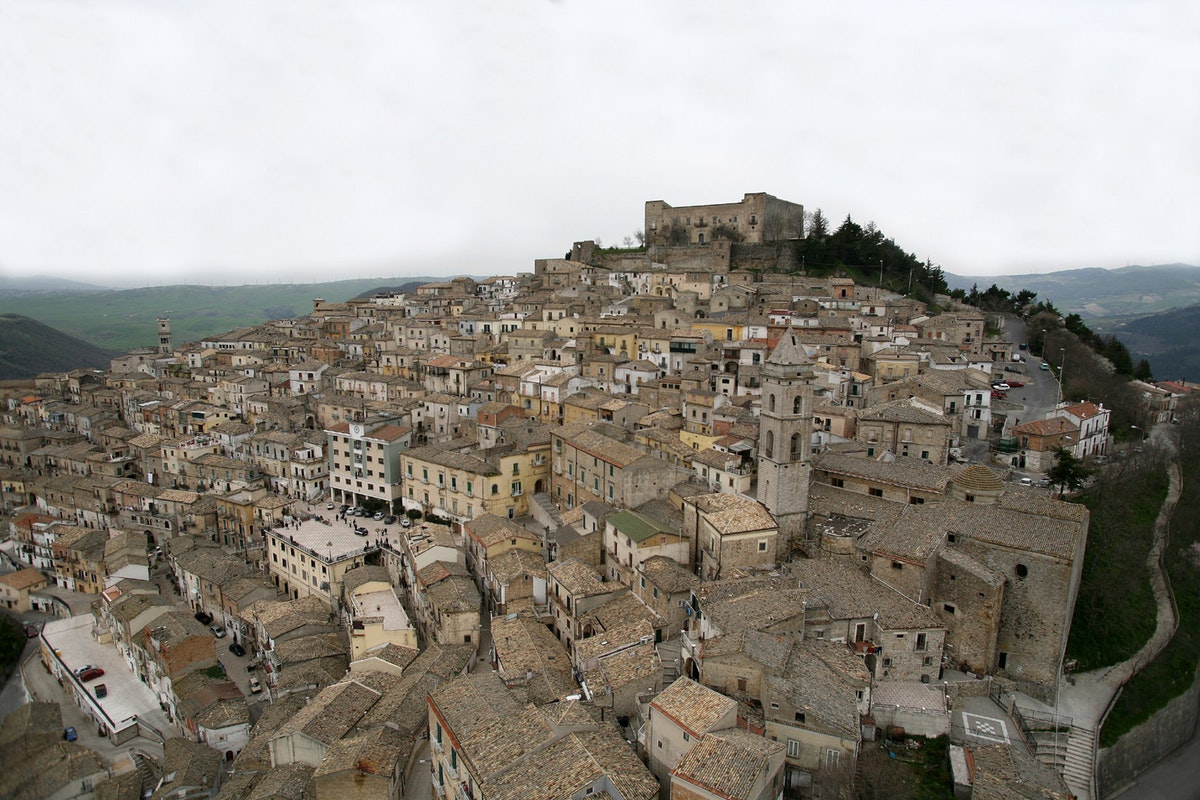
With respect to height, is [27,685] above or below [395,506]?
below

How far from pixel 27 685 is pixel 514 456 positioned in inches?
897

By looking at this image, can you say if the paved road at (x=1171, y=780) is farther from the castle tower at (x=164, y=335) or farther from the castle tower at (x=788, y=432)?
the castle tower at (x=164, y=335)

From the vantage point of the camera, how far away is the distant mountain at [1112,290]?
144125 millimetres

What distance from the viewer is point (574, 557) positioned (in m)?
24.7

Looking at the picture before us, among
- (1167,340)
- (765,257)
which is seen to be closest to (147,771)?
(765,257)

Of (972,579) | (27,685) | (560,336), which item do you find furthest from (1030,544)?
(27,685)

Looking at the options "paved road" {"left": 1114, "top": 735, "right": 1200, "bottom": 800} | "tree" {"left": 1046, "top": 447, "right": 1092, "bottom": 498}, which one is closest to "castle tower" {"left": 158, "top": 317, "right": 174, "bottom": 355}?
"tree" {"left": 1046, "top": 447, "right": 1092, "bottom": 498}

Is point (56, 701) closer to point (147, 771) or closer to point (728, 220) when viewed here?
point (147, 771)

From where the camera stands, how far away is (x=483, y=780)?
1392 cm

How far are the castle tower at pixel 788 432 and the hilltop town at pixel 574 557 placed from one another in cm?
10

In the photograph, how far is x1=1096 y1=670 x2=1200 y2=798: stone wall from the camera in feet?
63.0

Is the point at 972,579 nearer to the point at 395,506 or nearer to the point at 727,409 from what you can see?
the point at 727,409

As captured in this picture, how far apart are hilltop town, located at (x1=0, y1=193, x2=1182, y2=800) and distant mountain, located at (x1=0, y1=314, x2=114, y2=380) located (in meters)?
63.4

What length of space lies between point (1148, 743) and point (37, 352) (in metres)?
136
